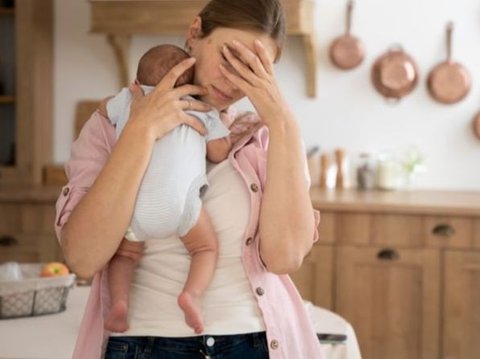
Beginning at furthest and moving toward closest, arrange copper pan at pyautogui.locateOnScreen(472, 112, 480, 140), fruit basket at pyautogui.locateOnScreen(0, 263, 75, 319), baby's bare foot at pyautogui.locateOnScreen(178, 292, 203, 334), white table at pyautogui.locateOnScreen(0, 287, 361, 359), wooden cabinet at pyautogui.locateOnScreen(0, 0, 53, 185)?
1. wooden cabinet at pyautogui.locateOnScreen(0, 0, 53, 185)
2. copper pan at pyautogui.locateOnScreen(472, 112, 480, 140)
3. fruit basket at pyautogui.locateOnScreen(0, 263, 75, 319)
4. white table at pyautogui.locateOnScreen(0, 287, 361, 359)
5. baby's bare foot at pyautogui.locateOnScreen(178, 292, 203, 334)

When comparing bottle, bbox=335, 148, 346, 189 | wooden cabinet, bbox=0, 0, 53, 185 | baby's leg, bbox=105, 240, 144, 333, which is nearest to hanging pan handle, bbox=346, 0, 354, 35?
bottle, bbox=335, 148, 346, 189

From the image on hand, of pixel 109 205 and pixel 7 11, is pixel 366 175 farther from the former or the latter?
pixel 109 205

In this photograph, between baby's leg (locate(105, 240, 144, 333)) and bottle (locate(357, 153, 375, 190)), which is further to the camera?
bottle (locate(357, 153, 375, 190))

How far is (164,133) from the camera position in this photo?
4.08 ft

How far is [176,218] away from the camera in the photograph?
121 centimetres

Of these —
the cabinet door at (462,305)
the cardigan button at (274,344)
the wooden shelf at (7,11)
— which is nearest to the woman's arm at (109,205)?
the cardigan button at (274,344)

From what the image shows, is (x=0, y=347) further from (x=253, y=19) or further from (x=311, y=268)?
(x=311, y=268)

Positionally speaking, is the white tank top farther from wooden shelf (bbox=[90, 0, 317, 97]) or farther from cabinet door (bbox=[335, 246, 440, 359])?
wooden shelf (bbox=[90, 0, 317, 97])

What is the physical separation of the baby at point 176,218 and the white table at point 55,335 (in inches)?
24.8

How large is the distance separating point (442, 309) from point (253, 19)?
245 centimetres

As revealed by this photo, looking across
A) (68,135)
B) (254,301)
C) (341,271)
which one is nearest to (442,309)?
(341,271)

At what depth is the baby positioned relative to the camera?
120 centimetres

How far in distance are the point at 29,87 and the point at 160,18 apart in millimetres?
750

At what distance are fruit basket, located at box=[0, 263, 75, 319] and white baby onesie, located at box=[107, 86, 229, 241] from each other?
990 millimetres
